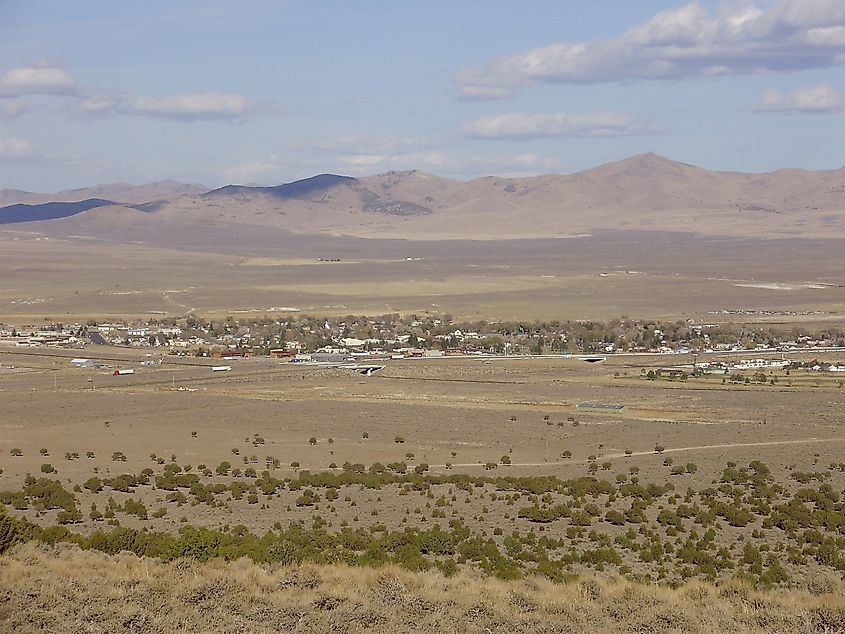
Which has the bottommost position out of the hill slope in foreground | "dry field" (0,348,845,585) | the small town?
the small town

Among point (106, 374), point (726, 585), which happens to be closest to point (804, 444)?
point (726, 585)

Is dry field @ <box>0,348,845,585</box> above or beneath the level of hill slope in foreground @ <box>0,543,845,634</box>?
beneath

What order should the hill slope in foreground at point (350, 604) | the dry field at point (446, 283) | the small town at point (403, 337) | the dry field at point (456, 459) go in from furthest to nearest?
the dry field at point (446, 283)
the small town at point (403, 337)
the dry field at point (456, 459)
the hill slope in foreground at point (350, 604)

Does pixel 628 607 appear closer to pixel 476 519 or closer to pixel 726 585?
pixel 726 585

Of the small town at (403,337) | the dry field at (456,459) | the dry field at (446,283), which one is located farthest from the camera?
the dry field at (446,283)

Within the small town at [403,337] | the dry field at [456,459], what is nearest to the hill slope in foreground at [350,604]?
the dry field at [456,459]

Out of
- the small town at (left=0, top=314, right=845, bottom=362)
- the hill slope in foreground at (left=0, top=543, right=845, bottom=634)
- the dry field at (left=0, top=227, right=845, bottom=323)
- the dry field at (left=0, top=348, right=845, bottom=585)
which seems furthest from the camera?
the dry field at (left=0, top=227, right=845, bottom=323)

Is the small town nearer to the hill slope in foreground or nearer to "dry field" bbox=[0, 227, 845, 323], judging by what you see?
"dry field" bbox=[0, 227, 845, 323]

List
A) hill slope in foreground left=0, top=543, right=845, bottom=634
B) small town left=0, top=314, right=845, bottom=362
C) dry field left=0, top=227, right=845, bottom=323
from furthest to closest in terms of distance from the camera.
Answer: dry field left=0, top=227, right=845, bottom=323 → small town left=0, top=314, right=845, bottom=362 → hill slope in foreground left=0, top=543, right=845, bottom=634

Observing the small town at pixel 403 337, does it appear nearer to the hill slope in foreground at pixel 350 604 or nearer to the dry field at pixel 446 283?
the dry field at pixel 446 283

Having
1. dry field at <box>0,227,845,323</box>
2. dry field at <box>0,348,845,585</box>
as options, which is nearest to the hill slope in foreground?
dry field at <box>0,348,845,585</box>
